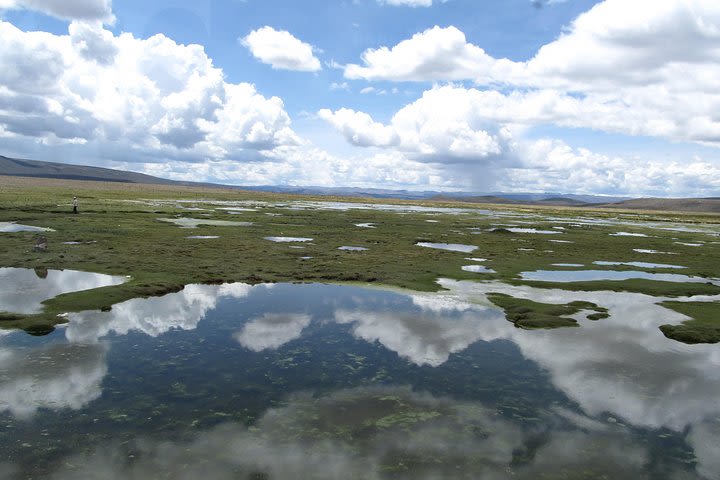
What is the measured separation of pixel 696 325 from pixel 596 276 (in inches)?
591

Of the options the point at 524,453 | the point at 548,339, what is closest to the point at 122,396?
the point at 524,453

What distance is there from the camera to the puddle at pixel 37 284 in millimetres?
24625

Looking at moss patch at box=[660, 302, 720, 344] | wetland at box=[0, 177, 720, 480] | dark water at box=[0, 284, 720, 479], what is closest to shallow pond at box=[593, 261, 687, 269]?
wetland at box=[0, 177, 720, 480]

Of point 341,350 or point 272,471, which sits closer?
point 272,471

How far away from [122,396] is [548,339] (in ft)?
60.1

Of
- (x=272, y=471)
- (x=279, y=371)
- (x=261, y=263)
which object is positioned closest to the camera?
(x=272, y=471)

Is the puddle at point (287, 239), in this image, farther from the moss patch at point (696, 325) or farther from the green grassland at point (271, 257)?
the moss patch at point (696, 325)

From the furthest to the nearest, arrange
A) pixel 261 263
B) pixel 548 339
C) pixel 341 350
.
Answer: pixel 261 263 < pixel 548 339 < pixel 341 350

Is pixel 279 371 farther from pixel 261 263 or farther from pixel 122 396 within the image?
pixel 261 263

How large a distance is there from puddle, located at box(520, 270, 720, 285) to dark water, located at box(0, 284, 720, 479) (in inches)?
573

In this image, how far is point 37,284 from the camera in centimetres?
2931

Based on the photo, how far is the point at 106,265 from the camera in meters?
35.4

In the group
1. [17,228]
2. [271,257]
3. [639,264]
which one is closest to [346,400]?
[271,257]

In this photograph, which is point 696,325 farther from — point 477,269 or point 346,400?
point 346,400
